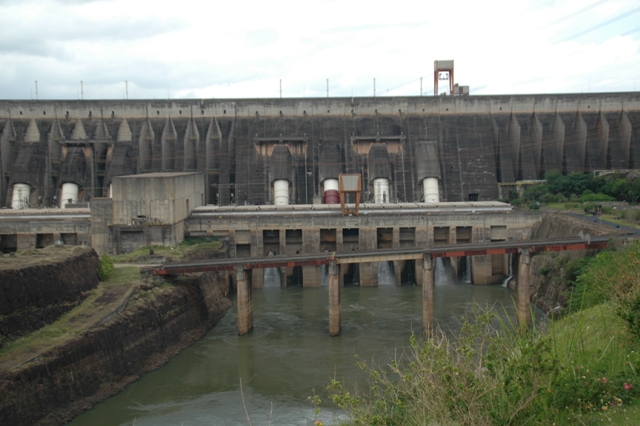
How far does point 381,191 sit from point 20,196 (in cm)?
3178

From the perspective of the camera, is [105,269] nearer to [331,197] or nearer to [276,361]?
[276,361]

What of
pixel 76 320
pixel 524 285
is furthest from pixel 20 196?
pixel 524 285

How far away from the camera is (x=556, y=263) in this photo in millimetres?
36219

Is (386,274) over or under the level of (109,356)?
over

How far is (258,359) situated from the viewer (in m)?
26.9

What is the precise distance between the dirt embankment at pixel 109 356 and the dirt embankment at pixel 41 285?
6.34 feet

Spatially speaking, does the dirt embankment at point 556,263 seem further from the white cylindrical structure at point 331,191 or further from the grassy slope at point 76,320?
the grassy slope at point 76,320

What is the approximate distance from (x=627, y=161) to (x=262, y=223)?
120 feet

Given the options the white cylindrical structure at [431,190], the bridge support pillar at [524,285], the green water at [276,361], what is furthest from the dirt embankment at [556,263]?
the white cylindrical structure at [431,190]

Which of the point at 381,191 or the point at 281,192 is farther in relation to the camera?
the point at 381,191

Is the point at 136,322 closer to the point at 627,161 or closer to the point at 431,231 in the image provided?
the point at 431,231

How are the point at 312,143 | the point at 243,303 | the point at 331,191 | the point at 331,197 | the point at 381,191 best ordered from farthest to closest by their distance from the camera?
the point at 312,143
the point at 381,191
the point at 331,191
the point at 331,197
the point at 243,303

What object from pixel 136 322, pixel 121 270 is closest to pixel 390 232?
pixel 121 270

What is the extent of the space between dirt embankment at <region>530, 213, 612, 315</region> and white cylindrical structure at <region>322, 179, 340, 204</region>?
17.1 meters
